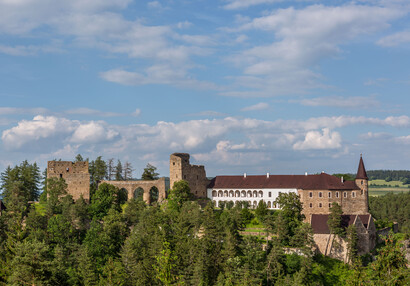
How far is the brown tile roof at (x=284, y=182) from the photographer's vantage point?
265 feet

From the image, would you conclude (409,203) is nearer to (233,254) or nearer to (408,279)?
(233,254)

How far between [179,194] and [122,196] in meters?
11.3

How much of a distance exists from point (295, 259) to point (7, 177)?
5324cm

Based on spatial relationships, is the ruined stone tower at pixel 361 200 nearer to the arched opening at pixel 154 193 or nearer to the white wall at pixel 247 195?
the white wall at pixel 247 195

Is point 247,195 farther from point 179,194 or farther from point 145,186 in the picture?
point 145,186

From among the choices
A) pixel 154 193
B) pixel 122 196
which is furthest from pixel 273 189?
pixel 122 196

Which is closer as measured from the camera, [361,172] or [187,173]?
[361,172]

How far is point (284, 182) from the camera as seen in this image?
87000mm

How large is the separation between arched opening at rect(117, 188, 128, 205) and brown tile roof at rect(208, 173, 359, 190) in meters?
16.7

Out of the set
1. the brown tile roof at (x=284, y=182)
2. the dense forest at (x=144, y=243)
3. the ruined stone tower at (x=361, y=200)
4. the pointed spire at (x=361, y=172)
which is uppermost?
the pointed spire at (x=361, y=172)

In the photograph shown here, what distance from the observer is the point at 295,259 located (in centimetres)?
6619

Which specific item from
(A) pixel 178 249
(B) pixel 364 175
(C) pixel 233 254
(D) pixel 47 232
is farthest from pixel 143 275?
(B) pixel 364 175

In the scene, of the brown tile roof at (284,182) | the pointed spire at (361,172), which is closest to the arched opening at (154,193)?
the brown tile roof at (284,182)

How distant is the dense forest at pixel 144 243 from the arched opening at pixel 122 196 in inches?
29.7
